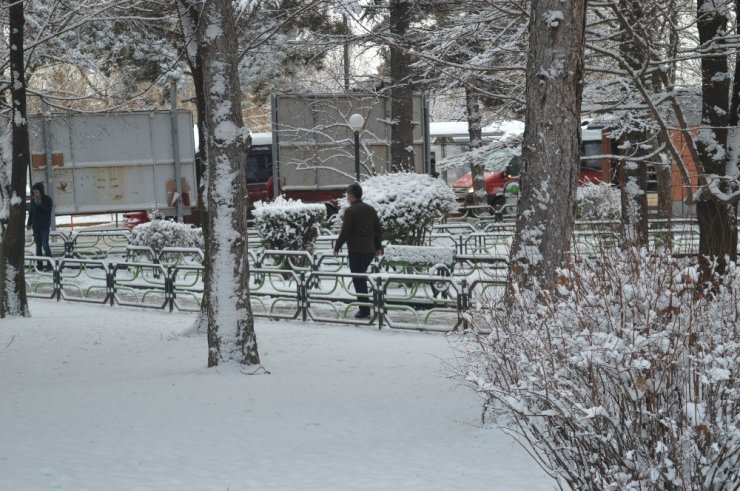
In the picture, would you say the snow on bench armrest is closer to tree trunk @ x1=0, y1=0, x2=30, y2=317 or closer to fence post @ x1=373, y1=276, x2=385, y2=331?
fence post @ x1=373, y1=276, x2=385, y2=331

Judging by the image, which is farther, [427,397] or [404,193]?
[404,193]

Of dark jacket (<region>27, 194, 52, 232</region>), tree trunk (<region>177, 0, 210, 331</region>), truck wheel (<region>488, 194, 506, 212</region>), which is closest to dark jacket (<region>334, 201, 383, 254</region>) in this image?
tree trunk (<region>177, 0, 210, 331</region>)

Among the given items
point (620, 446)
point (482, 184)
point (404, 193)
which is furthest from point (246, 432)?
point (482, 184)

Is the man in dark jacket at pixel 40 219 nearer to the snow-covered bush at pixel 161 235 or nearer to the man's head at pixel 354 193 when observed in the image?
the snow-covered bush at pixel 161 235

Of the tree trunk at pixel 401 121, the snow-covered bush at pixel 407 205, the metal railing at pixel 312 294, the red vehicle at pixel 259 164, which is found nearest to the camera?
the metal railing at pixel 312 294

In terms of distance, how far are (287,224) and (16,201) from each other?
5.34m

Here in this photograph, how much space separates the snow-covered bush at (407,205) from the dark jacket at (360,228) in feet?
11.1

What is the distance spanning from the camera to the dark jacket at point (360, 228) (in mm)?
13016

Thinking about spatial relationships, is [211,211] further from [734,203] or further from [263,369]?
[734,203]

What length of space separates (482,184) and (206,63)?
2401cm

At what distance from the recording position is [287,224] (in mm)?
17391

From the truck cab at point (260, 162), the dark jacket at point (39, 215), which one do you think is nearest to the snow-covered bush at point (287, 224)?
the dark jacket at point (39, 215)

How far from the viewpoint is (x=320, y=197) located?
28703 mm

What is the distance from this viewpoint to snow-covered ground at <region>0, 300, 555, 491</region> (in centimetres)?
615
